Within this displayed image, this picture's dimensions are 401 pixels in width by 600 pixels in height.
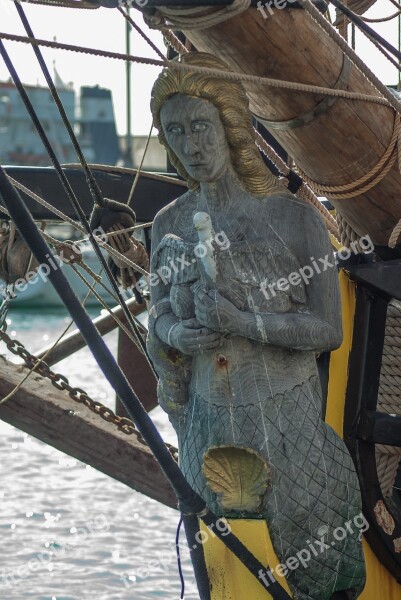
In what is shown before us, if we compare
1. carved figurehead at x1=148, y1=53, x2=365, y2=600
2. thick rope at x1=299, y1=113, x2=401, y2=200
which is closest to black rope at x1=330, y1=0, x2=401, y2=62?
thick rope at x1=299, y1=113, x2=401, y2=200

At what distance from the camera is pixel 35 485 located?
45.9 feet

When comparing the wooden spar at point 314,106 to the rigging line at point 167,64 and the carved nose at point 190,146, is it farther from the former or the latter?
the carved nose at point 190,146

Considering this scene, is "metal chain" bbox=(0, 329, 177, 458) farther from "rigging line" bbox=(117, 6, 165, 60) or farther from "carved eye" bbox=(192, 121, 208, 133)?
"carved eye" bbox=(192, 121, 208, 133)

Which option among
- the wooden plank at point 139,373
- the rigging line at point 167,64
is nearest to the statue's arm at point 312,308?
the rigging line at point 167,64

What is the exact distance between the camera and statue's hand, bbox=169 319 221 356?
383cm

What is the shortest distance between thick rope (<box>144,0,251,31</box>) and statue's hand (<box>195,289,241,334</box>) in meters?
0.71

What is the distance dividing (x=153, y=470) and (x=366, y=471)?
9.79ft

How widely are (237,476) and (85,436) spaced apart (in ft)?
12.2

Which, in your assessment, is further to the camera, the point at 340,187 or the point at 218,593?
the point at 340,187

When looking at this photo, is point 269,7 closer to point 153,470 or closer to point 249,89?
point 249,89

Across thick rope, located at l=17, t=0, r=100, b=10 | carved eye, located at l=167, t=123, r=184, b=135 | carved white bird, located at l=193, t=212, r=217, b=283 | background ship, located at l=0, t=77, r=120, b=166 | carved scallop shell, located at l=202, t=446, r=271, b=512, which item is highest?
background ship, located at l=0, t=77, r=120, b=166

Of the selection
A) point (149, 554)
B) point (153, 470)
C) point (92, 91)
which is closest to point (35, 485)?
point (149, 554)

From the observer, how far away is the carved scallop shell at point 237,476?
152 inches

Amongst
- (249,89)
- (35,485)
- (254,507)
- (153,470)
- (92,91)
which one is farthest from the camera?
(92,91)
